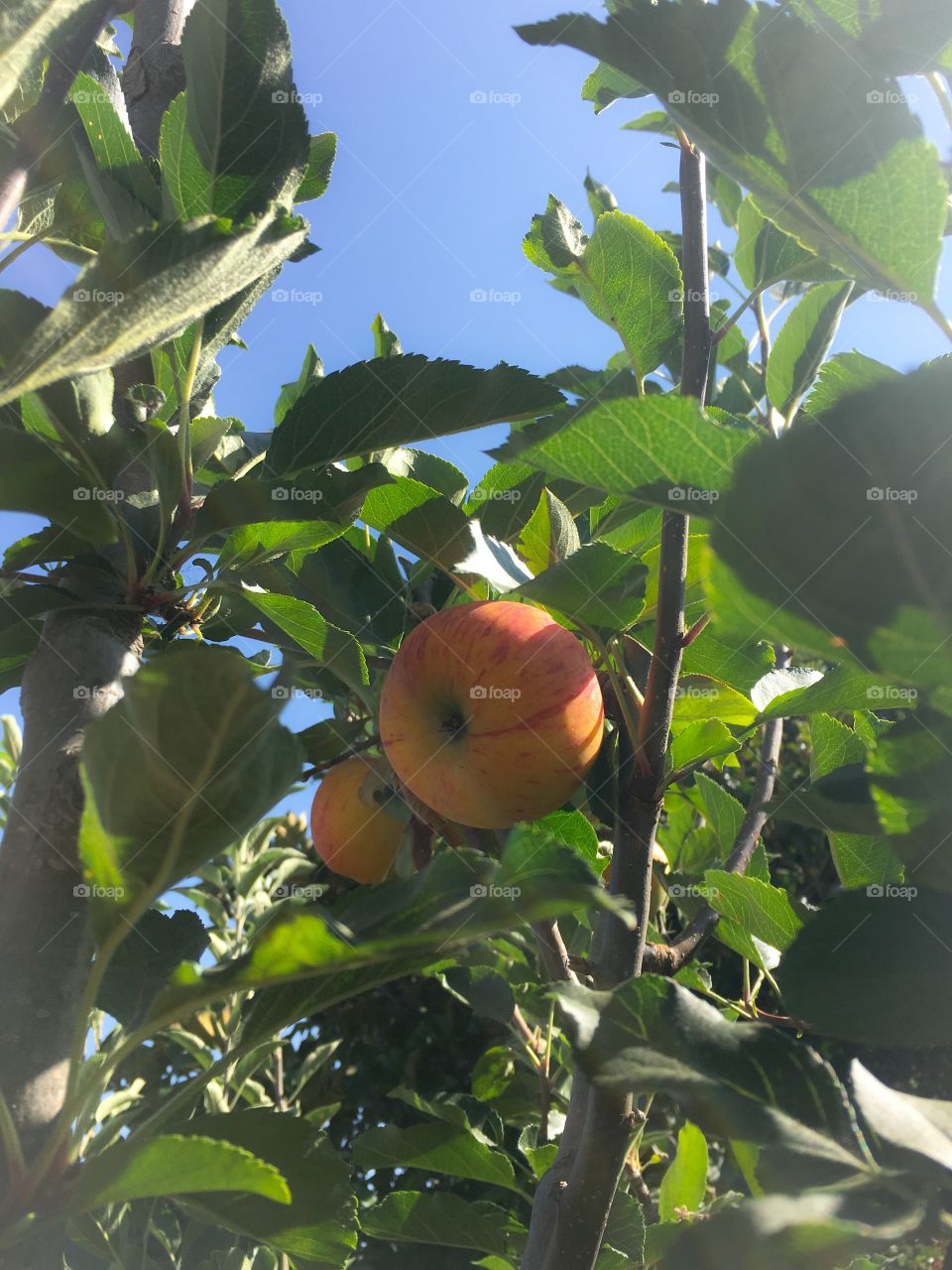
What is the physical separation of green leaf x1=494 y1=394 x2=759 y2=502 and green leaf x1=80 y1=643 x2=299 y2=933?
223mm

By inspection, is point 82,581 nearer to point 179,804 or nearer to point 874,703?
point 179,804

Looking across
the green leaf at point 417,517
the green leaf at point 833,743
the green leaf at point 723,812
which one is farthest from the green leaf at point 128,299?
the green leaf at point 723,812

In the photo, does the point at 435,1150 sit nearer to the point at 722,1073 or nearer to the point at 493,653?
the point at 493,653

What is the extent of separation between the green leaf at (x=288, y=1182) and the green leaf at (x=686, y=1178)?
1.62ft

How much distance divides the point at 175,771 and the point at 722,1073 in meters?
0.32

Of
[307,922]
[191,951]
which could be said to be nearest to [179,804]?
[307,922]

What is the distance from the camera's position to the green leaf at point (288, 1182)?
0.56 meters

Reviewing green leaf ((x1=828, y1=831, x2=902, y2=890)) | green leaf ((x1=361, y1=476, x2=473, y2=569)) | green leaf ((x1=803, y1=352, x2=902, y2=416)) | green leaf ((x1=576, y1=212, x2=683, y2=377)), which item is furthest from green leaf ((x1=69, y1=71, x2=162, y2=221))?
green leaf ((x1=828, y1=831, x2=902, y2=890))

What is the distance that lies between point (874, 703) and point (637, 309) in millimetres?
448

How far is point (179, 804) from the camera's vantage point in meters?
0.51

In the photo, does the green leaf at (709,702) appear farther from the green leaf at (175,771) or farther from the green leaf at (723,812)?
the green leaf at (175,771)

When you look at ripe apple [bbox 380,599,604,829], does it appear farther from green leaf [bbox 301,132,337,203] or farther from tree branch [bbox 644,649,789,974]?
green leaf [bbox 301,132,337,203]

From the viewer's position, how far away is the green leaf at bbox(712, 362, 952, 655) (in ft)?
1.45

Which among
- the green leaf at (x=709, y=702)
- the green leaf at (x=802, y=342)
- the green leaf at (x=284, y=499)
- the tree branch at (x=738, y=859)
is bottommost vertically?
the tree branch at (x=738, y=859)
